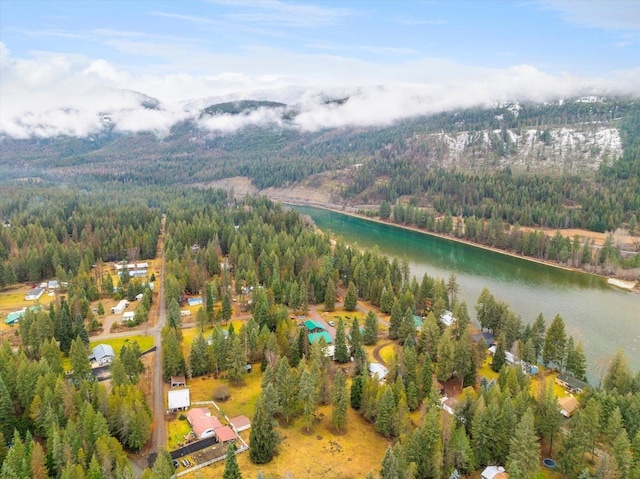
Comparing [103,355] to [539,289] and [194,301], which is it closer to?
[194,301]

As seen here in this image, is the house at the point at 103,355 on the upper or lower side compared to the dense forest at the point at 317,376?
lower

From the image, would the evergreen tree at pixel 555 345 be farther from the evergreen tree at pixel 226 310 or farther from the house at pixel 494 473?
the evergreen tree at pixel 226 310

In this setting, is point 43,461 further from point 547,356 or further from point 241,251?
point 241,251

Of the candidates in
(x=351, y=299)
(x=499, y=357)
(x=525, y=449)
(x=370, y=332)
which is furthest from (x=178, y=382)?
(x=499, y=357)

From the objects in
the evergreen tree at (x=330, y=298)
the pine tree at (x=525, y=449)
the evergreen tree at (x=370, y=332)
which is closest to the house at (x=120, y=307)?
the evergreen tree at (x=330, y=298)

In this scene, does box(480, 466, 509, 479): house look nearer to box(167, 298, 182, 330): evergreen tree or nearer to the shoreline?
box(167, 298, 182, 330): evergreen tree

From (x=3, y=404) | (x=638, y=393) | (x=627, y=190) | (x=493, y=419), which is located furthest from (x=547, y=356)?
(x=627, y=190)
